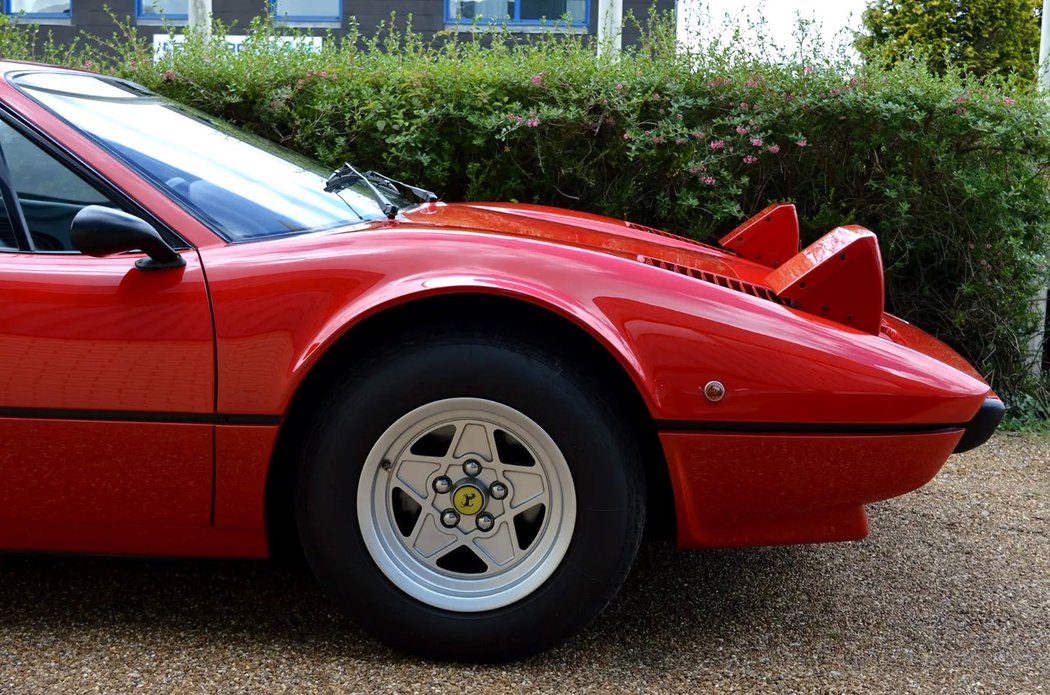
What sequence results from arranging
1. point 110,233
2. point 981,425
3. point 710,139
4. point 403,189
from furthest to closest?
1. point 710,139
2. point 403,189
3. point 981,425
4. point 110,233

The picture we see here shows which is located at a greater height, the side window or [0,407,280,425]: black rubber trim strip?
the side window

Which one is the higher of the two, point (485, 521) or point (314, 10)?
point (314, 10)

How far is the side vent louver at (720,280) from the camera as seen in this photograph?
2.41 m

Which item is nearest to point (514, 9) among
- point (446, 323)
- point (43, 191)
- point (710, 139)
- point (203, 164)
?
point (710, 139)

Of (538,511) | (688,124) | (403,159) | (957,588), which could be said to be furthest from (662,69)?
(538,511)

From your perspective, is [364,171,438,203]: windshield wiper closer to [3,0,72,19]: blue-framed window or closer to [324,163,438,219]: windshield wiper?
[324,163,438,219]: windshield wiper

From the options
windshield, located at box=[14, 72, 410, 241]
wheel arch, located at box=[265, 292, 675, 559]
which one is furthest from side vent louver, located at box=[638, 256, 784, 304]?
windshield, located at box=[14, 72, 410, 241]

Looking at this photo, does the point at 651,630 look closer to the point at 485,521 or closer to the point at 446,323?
the point at 485,521

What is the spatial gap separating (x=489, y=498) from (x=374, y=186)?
118 centimetres

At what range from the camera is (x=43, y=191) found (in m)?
2.41

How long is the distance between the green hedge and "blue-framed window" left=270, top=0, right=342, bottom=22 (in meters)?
8.08

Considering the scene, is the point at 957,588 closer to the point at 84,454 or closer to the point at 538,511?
the point at 538,511

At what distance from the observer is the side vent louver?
241 centimetres

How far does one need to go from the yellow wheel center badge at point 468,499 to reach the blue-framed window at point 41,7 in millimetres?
12462
